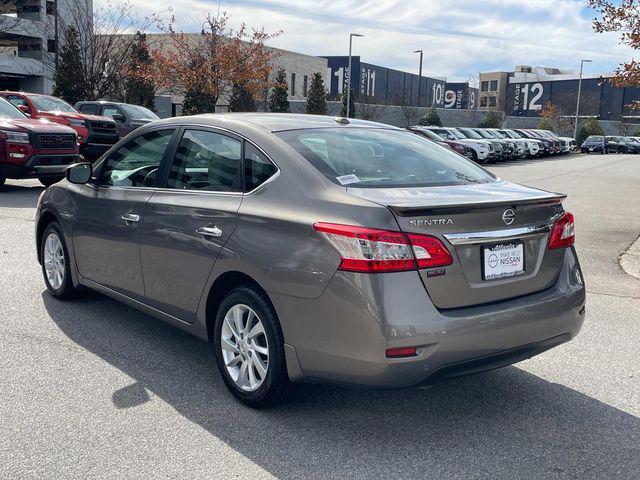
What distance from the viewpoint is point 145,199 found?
4715mm

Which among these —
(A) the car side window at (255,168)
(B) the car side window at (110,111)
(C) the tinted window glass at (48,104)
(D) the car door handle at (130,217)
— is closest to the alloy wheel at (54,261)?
(D) the car door handle at (130,217)

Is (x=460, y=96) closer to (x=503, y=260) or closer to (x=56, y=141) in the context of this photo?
(x=56, y=141)

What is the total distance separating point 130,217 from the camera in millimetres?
4789

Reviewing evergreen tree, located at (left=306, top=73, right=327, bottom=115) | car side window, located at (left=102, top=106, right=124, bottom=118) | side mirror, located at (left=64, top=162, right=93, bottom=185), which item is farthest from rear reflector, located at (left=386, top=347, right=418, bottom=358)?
evergreen tree, located at (left=306, top=73, right=327, bottom=115)

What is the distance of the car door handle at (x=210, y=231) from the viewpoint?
4.03 metres

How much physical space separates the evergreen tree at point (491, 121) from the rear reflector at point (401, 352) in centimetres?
6246

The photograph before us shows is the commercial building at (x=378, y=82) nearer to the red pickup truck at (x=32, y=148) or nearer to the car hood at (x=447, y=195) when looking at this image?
the red pickup truck at (x=32, y=148)

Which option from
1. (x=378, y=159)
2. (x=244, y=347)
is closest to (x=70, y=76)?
(x=378, y=159)

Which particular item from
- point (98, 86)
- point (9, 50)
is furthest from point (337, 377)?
point (9, 50)

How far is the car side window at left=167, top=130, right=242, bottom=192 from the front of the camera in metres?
4.21

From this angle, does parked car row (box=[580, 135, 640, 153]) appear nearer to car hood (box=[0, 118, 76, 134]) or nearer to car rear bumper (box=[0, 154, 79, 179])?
car hood (box=[0, 118, 76, 134])

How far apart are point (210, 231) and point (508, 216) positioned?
1.70 m

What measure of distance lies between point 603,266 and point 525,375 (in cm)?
458

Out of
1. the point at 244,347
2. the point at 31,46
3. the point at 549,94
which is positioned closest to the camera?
the point at 244,347
